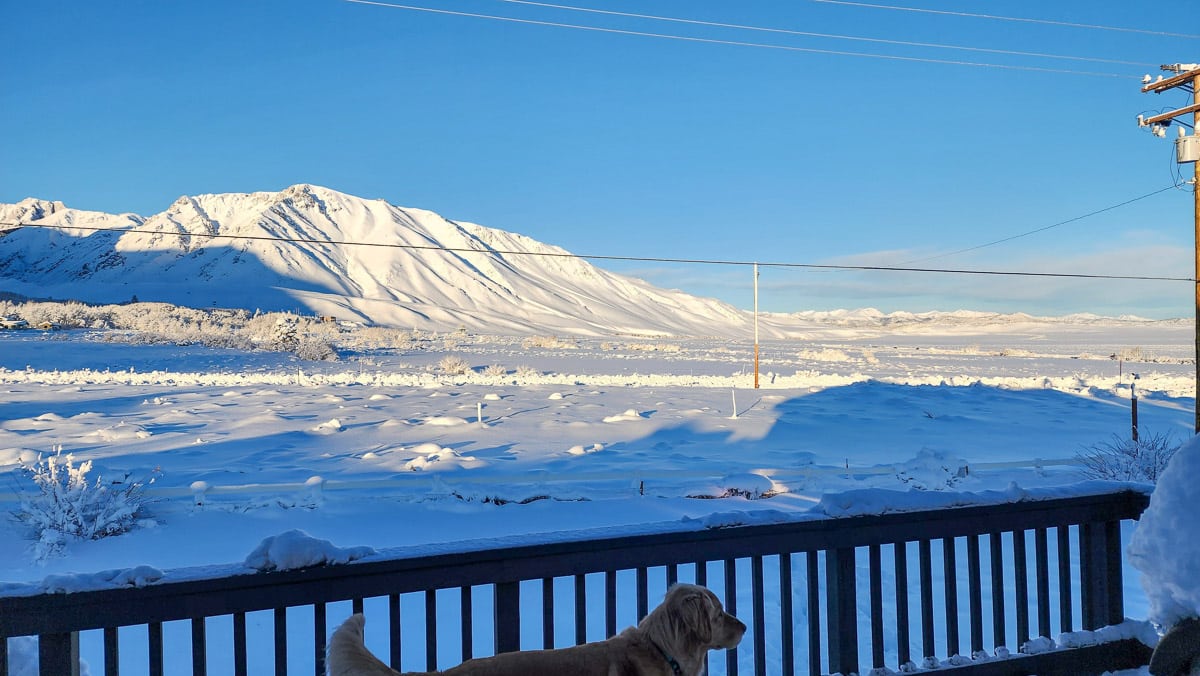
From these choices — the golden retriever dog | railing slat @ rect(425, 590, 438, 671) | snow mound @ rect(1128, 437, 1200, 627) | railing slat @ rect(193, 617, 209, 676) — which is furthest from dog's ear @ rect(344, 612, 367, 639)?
snow mound @ rect(1128, 437, 1200, 627)

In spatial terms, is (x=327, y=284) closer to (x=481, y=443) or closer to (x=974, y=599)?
(x=481, y=443)

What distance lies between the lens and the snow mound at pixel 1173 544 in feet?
8.50

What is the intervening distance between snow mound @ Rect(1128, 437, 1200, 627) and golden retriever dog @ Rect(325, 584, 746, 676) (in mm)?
1451

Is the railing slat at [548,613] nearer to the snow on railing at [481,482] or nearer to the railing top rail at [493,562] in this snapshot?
the railing top rail at [493,562]

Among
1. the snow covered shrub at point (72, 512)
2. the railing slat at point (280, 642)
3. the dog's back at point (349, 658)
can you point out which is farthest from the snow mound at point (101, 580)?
the snow covered shrub at point (72, 512)

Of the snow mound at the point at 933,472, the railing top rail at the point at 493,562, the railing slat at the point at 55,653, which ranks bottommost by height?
the snow mound at the point at 933,472

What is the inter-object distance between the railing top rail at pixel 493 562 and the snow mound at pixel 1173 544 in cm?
59

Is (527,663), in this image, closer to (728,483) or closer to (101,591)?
(101,591)

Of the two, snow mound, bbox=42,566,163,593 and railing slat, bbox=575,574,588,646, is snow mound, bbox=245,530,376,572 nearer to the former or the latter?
snow mound, bbox=42,566,163,593

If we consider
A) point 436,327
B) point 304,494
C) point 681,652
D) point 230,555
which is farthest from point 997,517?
point 436,327

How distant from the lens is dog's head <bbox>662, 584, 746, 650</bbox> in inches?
94.5

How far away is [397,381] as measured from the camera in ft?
92.5

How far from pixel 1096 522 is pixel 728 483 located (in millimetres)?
7591

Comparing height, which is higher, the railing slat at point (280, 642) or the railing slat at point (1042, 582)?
the railing slat at point (280, 642)
